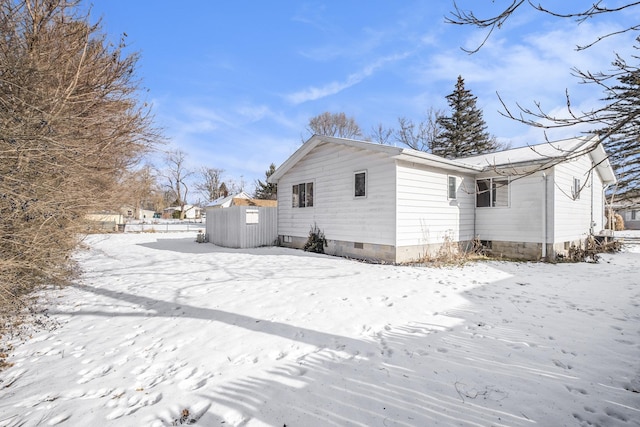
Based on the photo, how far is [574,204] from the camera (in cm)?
1088

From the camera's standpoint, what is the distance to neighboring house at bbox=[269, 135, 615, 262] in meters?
8.74

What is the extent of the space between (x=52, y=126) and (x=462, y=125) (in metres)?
28.3

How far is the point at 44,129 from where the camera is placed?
3709 millimetres

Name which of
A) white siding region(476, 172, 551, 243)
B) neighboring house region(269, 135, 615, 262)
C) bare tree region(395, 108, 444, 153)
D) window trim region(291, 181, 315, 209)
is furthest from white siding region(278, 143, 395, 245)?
bare tree region(395, 108, 444, 153)

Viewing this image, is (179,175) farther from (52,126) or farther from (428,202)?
(52,126)

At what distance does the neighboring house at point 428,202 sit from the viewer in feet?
28.7

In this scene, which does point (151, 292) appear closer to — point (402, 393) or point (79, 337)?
point (79, 337)

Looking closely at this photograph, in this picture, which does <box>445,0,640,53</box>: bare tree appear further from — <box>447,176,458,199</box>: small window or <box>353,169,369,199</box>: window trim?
<box>447,176,458,199</box>: small window

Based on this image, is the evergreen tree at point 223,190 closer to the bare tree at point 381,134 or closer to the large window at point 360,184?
the bare tree at point 381,134

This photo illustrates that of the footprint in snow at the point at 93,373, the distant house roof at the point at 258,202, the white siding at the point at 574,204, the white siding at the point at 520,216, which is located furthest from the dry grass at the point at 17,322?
the distant house roof at the point at 258,202

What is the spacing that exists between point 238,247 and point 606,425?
12.1 metres

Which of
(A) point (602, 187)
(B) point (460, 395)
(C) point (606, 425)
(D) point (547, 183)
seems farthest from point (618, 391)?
(A) point (602, 187)

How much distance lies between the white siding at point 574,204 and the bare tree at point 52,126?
11.2 meters

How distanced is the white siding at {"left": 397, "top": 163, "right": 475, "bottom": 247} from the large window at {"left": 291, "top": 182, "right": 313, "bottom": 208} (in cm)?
419
